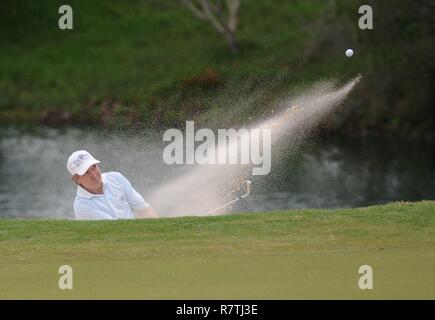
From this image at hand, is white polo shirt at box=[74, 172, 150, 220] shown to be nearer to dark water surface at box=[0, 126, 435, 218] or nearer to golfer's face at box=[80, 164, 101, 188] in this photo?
golfer's face at box=[80, 164, 101, 188]

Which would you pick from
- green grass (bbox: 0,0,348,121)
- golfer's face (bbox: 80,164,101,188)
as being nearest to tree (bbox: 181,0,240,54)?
green grass (bbox: 0,0,348,121)

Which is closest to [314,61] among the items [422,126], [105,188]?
[422,126]

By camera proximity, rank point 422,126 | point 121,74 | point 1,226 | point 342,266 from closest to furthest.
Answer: point 342,266 → point 1,226 → point 422,126 → point 121,74

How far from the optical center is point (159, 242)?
10.2 meters

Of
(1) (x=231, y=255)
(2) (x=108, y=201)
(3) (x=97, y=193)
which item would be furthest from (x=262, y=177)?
(1) (x=231, y=255)

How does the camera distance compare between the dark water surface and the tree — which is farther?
the tree

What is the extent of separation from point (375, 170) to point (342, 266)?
19796 mm

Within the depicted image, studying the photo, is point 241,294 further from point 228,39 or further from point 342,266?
point 228,39

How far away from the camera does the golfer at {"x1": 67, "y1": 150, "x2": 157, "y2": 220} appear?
11547 millimetres

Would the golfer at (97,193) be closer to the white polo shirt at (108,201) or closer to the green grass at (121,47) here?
the white polo shirt at (108,201)

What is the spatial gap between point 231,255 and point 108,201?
8.21 feet

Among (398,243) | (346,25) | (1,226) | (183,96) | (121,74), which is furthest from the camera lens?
(121,74)

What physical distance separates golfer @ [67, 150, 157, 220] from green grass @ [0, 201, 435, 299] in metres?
0.57

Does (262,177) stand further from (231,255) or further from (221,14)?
(221,14)
